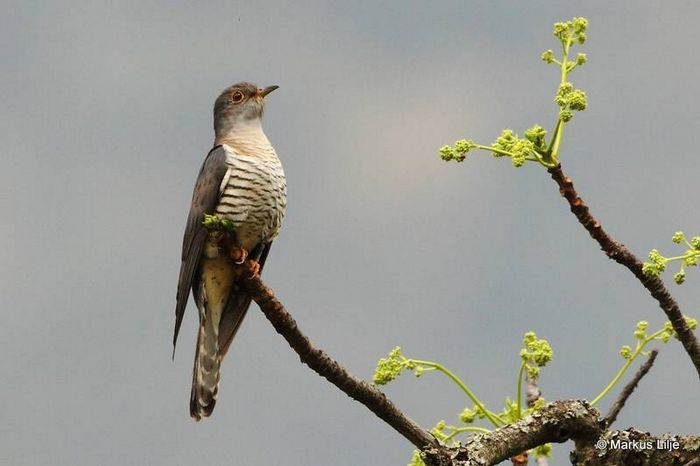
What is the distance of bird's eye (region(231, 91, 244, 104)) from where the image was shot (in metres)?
7.76

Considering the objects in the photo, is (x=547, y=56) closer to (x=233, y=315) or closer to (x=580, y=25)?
(x=580, y=25)

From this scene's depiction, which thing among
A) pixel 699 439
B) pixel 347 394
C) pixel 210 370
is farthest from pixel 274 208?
pixel 699 439

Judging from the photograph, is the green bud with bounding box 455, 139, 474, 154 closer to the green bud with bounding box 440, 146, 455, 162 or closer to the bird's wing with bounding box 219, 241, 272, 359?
the green bud with bounding box 440, 146, 455, 162

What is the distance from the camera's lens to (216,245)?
6133 mm

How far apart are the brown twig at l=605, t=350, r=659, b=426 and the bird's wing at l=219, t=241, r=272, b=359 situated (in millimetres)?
2800

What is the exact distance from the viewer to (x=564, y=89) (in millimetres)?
4363

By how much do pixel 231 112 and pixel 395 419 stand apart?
3740 mm

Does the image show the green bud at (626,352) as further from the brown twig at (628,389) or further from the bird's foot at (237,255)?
the bird's foot at (237,255)

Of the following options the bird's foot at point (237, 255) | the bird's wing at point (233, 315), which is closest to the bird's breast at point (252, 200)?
the bird's wing at point (233, 315)

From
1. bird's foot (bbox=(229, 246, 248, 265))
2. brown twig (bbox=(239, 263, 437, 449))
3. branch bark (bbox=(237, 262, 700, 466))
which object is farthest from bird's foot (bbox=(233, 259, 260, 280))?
branch bark (bbox=(237, 262, 700, 466))

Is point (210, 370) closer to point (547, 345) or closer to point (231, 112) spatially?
point (231, 112)

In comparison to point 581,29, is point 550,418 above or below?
below

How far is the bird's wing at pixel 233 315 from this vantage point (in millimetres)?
6691

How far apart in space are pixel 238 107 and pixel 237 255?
2.10m
